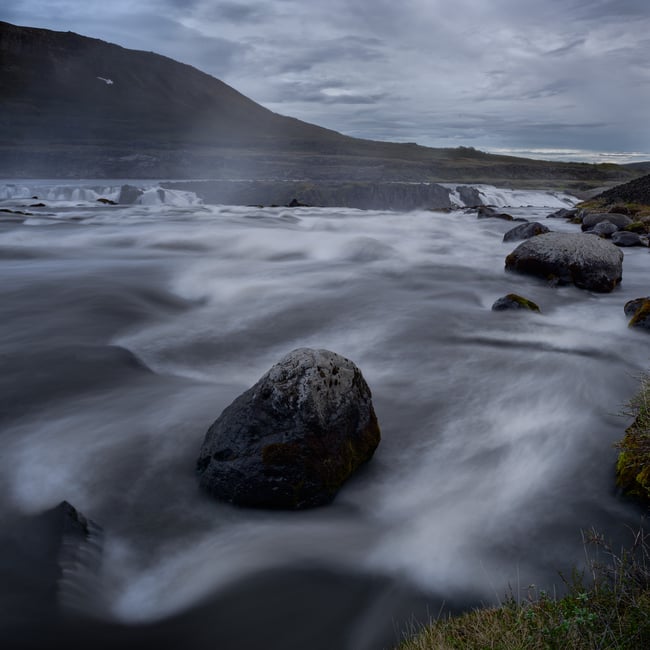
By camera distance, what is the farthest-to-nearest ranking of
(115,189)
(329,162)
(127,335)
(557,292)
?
(329,162)
(115,189)
(557,292)
(127,335)

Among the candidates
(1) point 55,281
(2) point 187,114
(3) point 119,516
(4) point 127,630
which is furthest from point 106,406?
(2) point 187,114

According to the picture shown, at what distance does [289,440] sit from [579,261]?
975 centimetres

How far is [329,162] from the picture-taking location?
245 ft

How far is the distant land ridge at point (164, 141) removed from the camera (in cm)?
6838

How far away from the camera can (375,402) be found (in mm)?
6559

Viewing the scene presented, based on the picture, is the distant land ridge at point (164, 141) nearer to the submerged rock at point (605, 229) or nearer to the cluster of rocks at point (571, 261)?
the submerged rock at point (605, 229)

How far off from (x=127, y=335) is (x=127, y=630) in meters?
5.81

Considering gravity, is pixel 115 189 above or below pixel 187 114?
below

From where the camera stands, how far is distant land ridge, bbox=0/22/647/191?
6838cm

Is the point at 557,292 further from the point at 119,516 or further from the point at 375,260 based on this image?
the point at 119,516

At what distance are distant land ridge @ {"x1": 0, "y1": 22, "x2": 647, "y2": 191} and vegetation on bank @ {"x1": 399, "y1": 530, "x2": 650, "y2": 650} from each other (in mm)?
53526

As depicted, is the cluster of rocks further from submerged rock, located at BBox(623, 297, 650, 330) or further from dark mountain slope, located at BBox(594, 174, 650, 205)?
dark mountain slope, located at BBox(594, 174, 650, 205)

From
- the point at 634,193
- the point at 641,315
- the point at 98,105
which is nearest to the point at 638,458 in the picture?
the point at 641,315

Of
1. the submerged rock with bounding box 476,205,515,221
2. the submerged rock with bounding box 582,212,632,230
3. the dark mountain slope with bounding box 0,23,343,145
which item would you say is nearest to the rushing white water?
the submerged rock with bounding box 582,212,632,230
